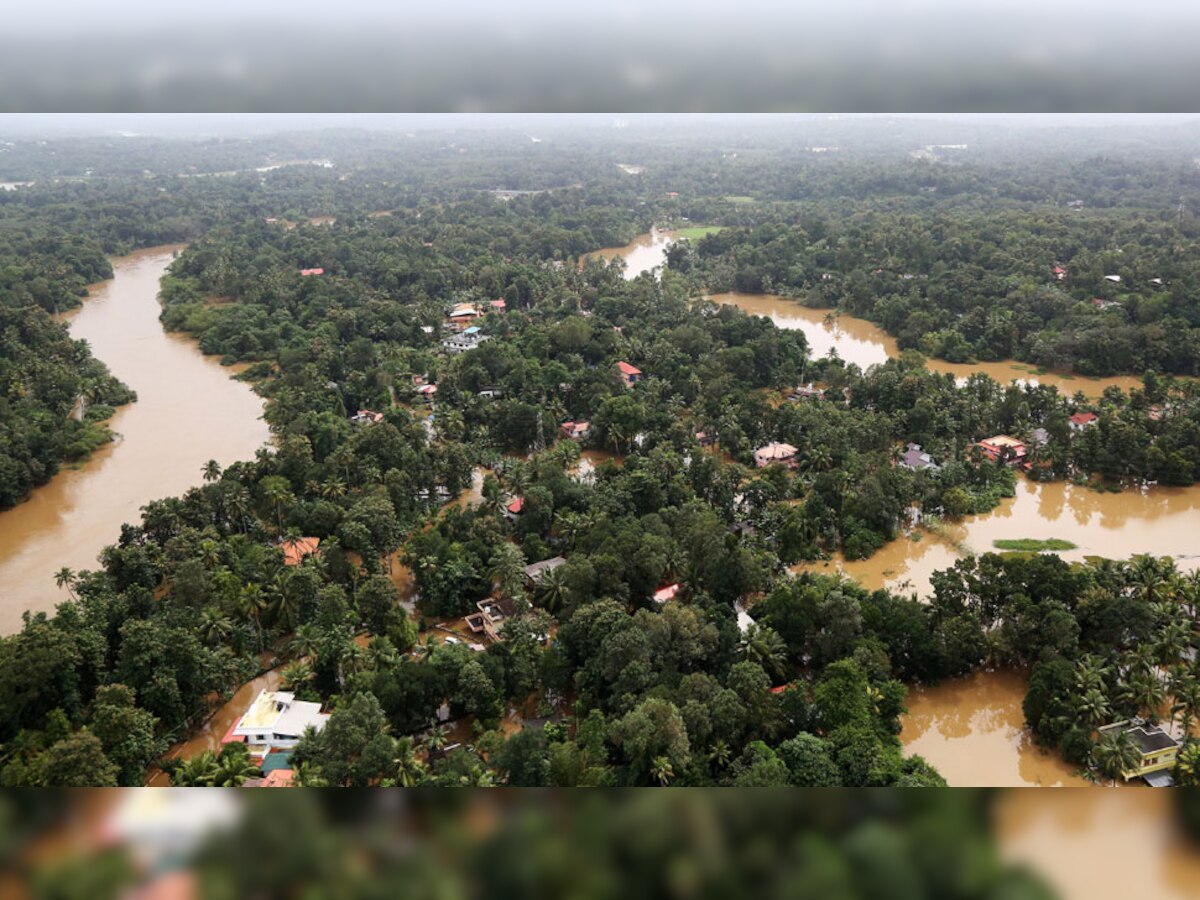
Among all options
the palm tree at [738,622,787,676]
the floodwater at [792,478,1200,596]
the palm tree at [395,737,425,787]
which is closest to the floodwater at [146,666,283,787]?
the palm tree at [395,737,425,787]

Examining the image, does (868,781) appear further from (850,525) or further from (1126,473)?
(1126,473)

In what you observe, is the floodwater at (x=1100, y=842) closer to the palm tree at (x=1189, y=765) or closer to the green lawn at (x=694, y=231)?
the palm tree at (x=1189, y=765)

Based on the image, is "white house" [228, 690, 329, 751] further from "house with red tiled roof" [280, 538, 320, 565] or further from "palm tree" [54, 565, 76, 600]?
"palm tree" [54, 565, 76, 600]

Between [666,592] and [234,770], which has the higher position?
[234,770]

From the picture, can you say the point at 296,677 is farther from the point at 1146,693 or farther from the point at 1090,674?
the point at 1146,693

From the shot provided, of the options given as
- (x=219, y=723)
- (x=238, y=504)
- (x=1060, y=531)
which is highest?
(x=238, y=504)

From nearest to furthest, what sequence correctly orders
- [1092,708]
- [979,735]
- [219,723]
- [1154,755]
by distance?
1. [1154,755]
2. [1092,708]
3. [979,735]
4. [219,723]

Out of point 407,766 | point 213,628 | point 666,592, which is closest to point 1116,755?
point 666,592

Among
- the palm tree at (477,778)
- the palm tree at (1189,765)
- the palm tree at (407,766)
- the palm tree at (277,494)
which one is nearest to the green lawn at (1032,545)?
the palm tree at (1189,765)
